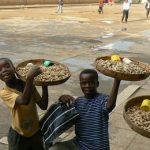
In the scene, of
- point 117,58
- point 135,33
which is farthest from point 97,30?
point 117,58

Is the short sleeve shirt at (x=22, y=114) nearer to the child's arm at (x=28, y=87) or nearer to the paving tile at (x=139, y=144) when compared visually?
the child's arm at (x=28, y=87)

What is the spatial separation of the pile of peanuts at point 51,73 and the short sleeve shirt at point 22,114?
19cm

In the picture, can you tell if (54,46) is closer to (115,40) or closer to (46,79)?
(115,40)

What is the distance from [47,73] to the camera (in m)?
3.86

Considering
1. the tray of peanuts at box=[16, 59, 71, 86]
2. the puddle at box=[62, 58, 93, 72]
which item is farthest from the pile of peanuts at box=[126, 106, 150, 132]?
the puddle at box=[62, 58, 93, 72]

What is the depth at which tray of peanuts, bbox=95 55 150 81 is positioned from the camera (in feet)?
12.0

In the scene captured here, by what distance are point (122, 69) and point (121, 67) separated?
0.09 meters

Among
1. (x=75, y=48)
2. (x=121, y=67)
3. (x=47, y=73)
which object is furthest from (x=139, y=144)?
(x=75, y=48)

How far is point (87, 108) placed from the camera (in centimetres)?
354

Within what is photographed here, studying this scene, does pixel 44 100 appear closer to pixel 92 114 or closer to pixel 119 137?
pixel 92 114

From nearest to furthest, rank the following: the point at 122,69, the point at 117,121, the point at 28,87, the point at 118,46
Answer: the point at 28,87 < the point at 122,69 < the point at 117,121 < the point at 118,46

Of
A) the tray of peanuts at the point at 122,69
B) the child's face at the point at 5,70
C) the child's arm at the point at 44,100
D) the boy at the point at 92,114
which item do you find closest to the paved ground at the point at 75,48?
the tray of peanuts at the point at 122,69

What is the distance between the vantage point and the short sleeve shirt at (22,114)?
3.55 meters

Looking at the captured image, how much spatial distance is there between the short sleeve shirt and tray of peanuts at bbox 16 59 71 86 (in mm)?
153
